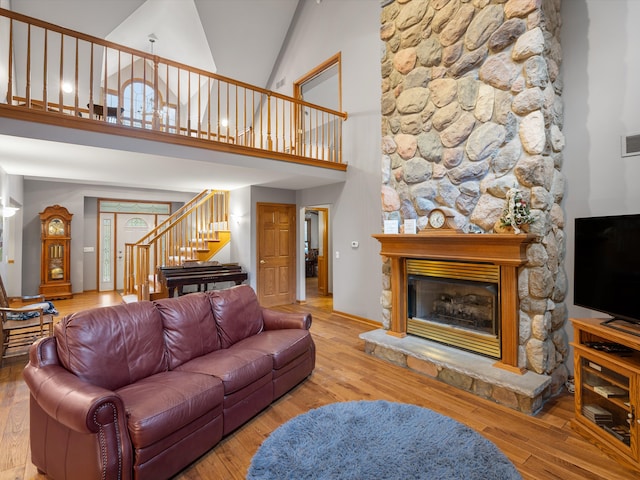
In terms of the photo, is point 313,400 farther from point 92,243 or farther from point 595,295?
point 92,243

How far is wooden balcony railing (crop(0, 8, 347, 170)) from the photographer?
128 inches

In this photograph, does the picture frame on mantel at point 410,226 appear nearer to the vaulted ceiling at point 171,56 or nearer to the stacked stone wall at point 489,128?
the stacked stone wall at point 489,128

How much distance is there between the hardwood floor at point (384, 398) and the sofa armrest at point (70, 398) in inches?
24.5

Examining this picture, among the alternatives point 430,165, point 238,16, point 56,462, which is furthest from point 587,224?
point 238,16

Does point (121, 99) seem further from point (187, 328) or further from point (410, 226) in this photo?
point (410, 226)

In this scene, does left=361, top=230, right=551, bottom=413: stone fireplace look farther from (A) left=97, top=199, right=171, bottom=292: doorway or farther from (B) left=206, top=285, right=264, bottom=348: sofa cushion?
(A) left=97, top=199, right=171, bottom=292: doorway

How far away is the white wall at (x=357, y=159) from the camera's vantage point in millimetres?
5129

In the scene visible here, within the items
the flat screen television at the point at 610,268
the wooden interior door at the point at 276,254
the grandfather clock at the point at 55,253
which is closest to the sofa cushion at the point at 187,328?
the flat screen television at the point at 610,268

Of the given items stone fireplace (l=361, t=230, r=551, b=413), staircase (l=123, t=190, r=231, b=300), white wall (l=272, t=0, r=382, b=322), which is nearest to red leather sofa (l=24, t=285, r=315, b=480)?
stone fireplace (l=361, t=230, r=551, b=413)

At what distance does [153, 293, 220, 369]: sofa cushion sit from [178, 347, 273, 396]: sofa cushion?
0.08 meters

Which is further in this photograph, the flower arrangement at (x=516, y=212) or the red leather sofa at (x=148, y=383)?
the flower arrangement at (x=516, y=212)

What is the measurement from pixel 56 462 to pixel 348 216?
4.56 m

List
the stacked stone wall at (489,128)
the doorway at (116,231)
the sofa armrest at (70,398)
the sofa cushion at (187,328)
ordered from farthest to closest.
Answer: the doorway at (116,231)
the stacked stone wall at (489,128)
the sofa cushion at (187,328)
the sofa armrest at (70,398)

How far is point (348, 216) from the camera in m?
5.59
